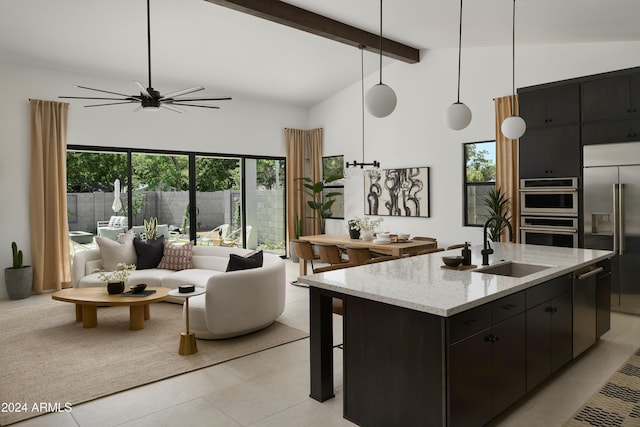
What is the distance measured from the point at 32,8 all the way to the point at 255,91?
405 cm

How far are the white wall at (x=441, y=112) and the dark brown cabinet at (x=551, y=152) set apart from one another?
32.2 inches

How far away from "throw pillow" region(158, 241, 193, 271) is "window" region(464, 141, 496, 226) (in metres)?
4.42

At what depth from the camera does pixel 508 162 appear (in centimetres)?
664

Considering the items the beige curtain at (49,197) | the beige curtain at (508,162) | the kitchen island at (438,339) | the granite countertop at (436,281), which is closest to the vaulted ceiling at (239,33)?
the beige curtain at (49,197)

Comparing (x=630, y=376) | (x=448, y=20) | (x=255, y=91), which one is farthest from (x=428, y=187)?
(x=630, y=376)

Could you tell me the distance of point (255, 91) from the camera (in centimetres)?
863

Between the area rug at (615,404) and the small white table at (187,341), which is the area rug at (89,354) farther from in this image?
the area rug at (615,404)

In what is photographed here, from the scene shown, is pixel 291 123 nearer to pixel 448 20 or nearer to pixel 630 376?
pixel 448 20

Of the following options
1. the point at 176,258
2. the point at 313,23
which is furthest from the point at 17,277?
the point at 313,23

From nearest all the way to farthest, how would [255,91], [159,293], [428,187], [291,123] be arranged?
1. [159,293]
2. [428,187]
3. [255,91]
4. [291,123]

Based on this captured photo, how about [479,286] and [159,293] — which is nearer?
[479,286]

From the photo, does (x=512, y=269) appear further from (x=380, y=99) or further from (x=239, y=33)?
(x=239, y=33)

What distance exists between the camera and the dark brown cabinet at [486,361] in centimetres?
231

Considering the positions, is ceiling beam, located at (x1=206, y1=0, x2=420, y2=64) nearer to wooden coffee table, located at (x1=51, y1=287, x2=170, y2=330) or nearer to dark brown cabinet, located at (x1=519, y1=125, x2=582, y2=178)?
dark brown cabinet, located at (x1=519, y1=125, x2=582, y2=178)
